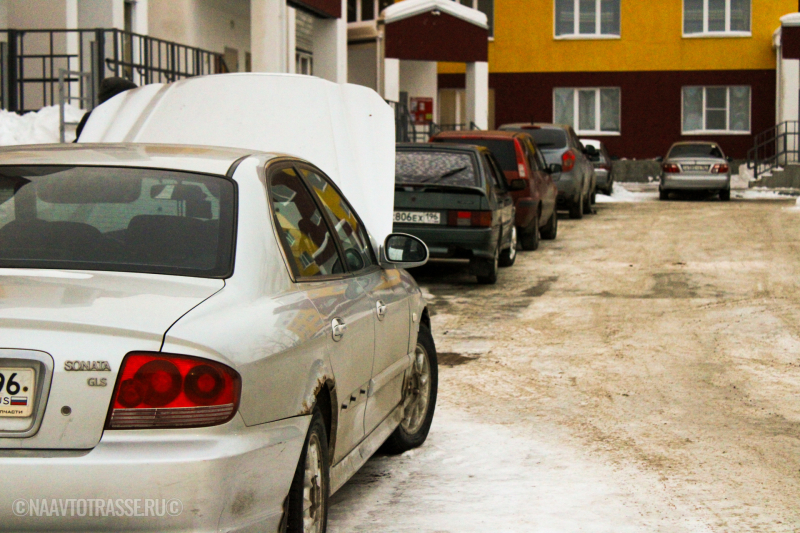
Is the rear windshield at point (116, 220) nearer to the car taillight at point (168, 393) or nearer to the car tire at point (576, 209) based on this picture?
the car taillight at point (168, 393)

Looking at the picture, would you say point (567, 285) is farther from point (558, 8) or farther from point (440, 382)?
point (558, 8)

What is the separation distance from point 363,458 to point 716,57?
126 feet

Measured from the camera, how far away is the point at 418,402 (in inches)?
241

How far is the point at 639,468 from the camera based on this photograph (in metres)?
5.67

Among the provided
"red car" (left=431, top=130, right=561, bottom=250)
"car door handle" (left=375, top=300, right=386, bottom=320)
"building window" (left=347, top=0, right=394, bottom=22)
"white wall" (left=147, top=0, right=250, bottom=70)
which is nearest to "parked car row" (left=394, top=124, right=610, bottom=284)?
"red car" (left=431, top=130, right=561, bottom=250)

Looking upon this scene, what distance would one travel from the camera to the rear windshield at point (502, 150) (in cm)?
1622

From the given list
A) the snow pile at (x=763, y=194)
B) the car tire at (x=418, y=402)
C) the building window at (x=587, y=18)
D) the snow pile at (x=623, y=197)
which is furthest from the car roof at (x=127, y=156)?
the building window at (x=587, y=18)

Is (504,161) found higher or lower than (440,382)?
higher

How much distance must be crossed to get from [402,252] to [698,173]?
24.8 m

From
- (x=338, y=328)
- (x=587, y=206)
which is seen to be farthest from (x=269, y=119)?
(x=587, y=206)

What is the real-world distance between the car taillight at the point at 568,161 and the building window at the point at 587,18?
21.1 meters

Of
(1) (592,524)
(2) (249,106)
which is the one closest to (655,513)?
(1) (592,524)

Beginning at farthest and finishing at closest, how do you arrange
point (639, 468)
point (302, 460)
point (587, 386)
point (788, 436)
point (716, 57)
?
point (716, 57) → point (587, 386) → point (788, 436) → point (639, 468) → point (302, 460)

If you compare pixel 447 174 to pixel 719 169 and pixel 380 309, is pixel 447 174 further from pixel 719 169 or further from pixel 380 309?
pixel 719 169
